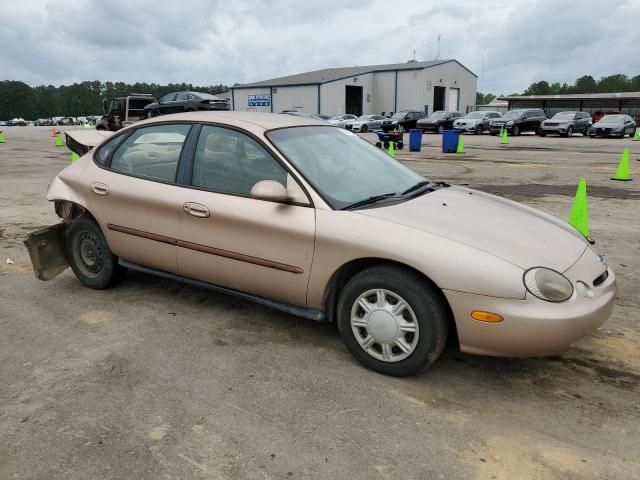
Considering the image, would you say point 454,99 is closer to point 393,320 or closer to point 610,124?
point 610,124

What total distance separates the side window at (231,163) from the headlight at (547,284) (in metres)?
1.60

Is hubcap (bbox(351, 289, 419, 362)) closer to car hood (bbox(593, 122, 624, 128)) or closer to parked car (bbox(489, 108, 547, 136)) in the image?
parked car (bbox(489, 108, 547, 136))

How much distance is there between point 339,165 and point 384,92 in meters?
54.2

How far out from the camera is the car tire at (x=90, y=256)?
4.33m

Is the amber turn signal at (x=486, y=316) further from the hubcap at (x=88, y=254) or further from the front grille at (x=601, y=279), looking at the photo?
the hubcap at (x=88, y=254)

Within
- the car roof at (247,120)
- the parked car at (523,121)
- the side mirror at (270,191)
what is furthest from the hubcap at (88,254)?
the parked car at (523,121)

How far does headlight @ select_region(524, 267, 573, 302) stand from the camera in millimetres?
2672

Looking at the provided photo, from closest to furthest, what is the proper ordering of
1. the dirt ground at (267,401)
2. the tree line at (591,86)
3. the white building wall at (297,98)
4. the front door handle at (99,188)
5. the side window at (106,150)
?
the dirt ground at (267,401)
the front door handle at (99,188)
the side window at (106,150)
the white building wall at (297,98)
the tree line at (591,86)

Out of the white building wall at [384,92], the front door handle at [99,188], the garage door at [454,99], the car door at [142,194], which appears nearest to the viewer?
the car door at [142,194]

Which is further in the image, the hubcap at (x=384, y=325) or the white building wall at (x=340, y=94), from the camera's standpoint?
the white building wall at (x=340, y=94)

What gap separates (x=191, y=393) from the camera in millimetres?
2926

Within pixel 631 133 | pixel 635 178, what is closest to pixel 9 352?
pixel 635 178

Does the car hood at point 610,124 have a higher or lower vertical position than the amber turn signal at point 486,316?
higher

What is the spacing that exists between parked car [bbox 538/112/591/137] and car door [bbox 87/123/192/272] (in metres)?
28.8
